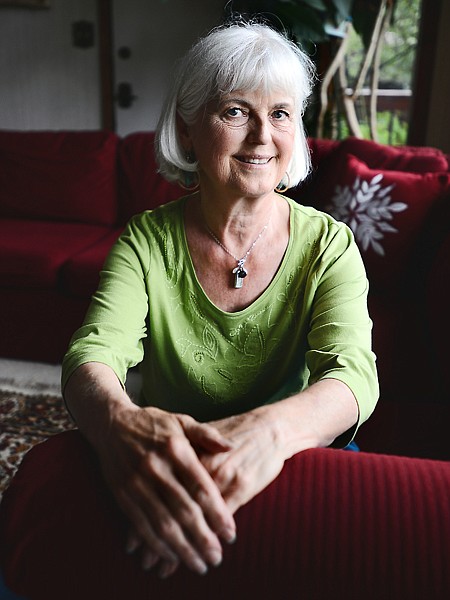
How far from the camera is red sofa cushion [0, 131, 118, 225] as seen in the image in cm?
Answer: 287

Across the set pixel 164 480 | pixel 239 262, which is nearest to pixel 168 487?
pixel 164 480

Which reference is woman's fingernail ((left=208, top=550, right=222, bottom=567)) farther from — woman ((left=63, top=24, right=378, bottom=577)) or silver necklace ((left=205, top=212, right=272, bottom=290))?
silver necklace ((left=205, top=212, right=272, bottom=290))

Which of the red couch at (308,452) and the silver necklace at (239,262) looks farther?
the silver necklace at (239,262)

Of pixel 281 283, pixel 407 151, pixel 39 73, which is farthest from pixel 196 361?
pixel 39 73

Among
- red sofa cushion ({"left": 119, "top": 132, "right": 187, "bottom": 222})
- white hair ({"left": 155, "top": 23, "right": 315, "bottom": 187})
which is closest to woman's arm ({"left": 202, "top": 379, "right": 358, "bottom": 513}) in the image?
white hair ({"left": 155, "top": 23, "right": 315, "bottom": 187})

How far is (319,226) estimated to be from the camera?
116 cm

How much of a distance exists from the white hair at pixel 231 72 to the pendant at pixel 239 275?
0.87ft

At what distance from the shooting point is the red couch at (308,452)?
0.60m

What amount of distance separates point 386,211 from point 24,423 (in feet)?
4.54

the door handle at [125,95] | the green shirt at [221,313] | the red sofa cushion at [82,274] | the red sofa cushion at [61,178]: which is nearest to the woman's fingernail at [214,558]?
the green shirt at [221,313]

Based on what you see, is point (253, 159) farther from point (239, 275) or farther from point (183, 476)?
point (183, 476)

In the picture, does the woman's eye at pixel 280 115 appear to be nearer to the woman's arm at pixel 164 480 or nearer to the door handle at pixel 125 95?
the woman's arm at pixel 164 480

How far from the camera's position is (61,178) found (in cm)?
288

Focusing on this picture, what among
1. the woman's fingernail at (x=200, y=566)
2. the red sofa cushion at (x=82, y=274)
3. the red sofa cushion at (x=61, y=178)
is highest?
the woman's fingernail at (x=200, y=566)
